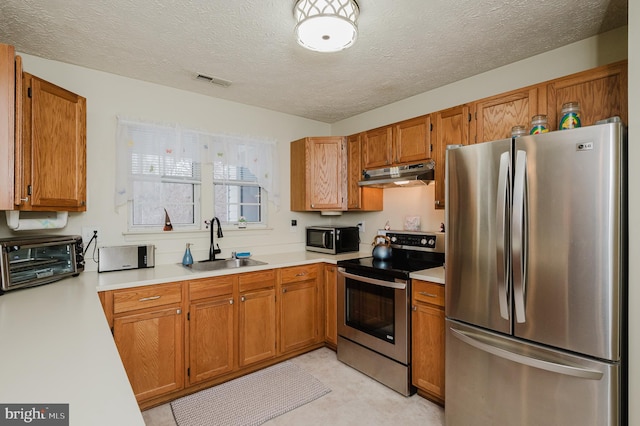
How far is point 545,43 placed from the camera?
2221 millimetres

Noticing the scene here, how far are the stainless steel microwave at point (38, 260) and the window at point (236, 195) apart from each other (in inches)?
48.6

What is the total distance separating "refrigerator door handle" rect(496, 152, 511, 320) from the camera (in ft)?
5.70

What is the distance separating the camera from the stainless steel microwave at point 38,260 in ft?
6.17

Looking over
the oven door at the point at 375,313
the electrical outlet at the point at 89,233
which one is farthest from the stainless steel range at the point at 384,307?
the electrical outlet at the point at 89,233

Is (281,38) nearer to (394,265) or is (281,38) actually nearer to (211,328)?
(394,265)

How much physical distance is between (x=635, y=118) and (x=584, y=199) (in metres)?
0.38

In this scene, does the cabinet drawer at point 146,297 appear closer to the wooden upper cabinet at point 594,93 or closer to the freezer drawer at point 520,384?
the freezer drawer at point 520,384

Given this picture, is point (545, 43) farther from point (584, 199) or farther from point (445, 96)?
point (584, 199)

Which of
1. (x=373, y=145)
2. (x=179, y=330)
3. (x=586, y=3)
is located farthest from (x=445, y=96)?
(x=179, y=330)

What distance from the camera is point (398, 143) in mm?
3002

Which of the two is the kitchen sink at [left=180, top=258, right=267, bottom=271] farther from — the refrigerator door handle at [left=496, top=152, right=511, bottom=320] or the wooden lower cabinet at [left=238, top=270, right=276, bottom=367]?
the refrigerator door handle at [left=496, top=152, right=511, bottom=320]

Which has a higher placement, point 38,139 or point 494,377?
point 38,139

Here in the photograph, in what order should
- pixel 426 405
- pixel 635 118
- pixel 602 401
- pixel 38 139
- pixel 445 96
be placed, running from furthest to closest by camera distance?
1. pixel 445 96
2. pixel 426 405
3. pixel 38 139
4. pixel 602 401
5. pixel 635 118

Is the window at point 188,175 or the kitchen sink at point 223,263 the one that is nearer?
the window at point 188,175
